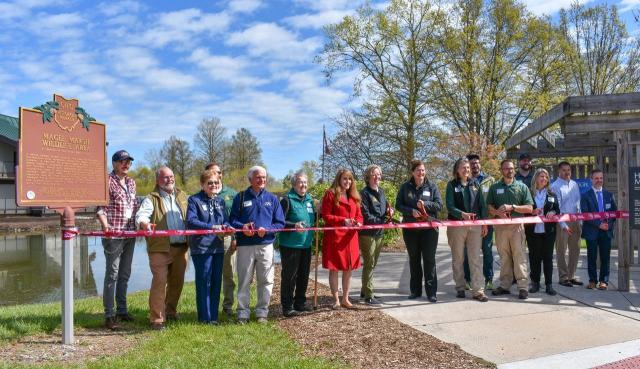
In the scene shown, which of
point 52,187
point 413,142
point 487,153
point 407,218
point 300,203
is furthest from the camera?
point 413,142

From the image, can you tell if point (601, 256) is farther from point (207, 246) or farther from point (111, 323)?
point (111, 323)

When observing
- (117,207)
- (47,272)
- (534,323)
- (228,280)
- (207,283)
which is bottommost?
(47,272)

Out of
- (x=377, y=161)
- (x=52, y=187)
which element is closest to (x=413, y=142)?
(x=377, y=161)

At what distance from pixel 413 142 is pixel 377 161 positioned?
2.01 metres

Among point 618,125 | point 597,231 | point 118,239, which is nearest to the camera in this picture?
point 118,239

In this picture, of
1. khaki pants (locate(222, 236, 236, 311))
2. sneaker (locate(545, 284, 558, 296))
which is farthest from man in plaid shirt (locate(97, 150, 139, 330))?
sneaker (locate(545, 284, 558, 296))

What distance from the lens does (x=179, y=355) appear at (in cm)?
476

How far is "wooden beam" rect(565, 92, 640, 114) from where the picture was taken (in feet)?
24.6

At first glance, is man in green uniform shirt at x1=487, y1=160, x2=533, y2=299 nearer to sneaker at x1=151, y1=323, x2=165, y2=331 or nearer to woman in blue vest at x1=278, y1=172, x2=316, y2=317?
woman in blue vest at x1=278, y1=172, x2=316, y2=317

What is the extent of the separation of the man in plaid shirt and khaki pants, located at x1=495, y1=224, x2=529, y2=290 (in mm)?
5039

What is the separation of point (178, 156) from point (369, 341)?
5265 cm

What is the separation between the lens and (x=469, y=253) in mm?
7129

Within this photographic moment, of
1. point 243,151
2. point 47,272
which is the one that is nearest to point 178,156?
point 243,151

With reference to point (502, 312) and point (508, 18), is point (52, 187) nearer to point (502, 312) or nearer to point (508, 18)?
point (502, 312)
